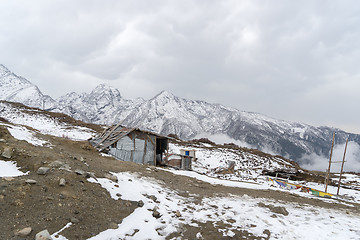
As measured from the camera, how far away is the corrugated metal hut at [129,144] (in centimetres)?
2228

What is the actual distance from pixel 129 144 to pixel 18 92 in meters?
187

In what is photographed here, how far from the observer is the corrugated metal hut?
22.3 m

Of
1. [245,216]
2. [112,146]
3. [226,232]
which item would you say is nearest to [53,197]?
[226,232]

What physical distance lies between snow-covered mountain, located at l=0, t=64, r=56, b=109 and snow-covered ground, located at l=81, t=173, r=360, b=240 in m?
178

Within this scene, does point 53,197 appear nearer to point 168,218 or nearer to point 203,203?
point 168,218

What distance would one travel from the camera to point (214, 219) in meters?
7.50

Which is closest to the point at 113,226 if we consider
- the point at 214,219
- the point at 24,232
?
the point at 24,232

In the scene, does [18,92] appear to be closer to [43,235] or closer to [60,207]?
[60,207]

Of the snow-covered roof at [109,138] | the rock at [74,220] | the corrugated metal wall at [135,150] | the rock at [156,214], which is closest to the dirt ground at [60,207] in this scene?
the rock at [74,220]

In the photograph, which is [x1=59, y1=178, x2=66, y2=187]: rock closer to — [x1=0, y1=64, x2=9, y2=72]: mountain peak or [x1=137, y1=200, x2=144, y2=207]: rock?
[x1=137, y1=200, x2=144, y2=207]: rock

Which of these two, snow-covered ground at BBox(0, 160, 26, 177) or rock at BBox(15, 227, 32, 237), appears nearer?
rock at BBox(15, 227, 32, 237)

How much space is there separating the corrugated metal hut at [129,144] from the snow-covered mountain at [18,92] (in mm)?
161694

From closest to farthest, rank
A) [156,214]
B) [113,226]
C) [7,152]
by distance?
1. [113,226]
2. [156,214]
3. [7,152]

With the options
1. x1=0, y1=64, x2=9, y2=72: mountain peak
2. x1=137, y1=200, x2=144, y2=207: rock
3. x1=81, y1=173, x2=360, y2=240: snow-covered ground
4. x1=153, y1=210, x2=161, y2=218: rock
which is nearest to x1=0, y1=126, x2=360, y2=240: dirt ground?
x1=137, y1=200, x2=144, y2=207: rock
